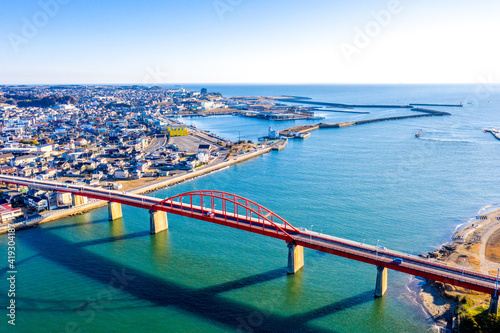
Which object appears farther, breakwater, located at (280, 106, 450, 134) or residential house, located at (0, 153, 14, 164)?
breakwater, located at (280, 106, 450, 134)

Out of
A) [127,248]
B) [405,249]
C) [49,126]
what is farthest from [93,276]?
[49,126]

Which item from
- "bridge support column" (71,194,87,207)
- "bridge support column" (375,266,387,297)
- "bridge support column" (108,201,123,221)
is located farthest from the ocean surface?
"bridge support column" (71,194,87,207)

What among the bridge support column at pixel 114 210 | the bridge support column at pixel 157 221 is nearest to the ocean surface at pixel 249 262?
the bridge support column at pixel 157 221

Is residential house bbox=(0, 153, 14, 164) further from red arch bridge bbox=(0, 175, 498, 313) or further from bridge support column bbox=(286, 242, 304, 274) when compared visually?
bridge support column bbox=(286, 242, 304, 274)

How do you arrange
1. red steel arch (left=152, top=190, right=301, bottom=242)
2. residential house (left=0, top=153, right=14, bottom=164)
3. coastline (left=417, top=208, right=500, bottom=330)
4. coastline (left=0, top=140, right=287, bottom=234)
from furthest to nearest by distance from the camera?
residential house (left=0, top=153, right=14, bottom=164), coastline (left=0, top=140, right=287, bottom=234), red steel arch (left=152, top=190, right=301, bottom=242), coastline (left=417, top=208, right=500, bottom=330)

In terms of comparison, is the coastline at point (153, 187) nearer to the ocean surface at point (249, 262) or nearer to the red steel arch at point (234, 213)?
the ocean surface at point (249, 262)

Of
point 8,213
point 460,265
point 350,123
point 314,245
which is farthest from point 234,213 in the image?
point 350,123
